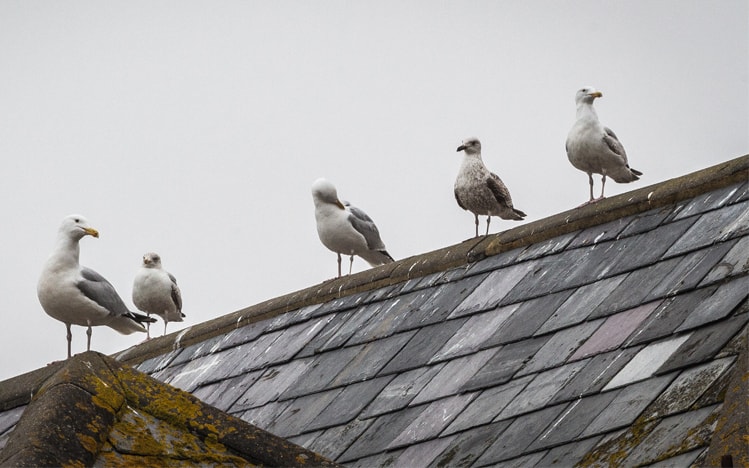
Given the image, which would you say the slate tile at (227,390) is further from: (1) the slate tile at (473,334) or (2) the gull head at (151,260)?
(2) the gull head at (151,260)

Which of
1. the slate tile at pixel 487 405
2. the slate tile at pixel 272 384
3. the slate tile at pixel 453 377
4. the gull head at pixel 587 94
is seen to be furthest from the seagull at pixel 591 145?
the slate tile at pixel 487 405

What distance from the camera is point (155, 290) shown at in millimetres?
16906

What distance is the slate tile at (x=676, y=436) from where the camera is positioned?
A: 5.30 meters

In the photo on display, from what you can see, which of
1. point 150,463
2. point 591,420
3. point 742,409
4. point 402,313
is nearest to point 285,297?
point 402,313

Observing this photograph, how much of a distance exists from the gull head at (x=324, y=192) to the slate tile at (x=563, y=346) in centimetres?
764

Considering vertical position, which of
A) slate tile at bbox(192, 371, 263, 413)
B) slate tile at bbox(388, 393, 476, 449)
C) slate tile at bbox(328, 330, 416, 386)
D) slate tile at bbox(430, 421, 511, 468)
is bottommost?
slate tile at bbox(430, 421, 511, 468)

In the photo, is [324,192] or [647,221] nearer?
[647,221]

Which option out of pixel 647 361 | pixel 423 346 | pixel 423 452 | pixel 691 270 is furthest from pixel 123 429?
pixel 423 346

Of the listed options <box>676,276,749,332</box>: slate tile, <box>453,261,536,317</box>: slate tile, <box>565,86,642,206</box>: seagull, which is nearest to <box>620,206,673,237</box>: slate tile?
<box>453,261,536,317</box>: slate tile

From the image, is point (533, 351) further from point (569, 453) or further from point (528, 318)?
point (569, 453)

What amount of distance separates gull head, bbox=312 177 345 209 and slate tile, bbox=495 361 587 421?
26.5ft

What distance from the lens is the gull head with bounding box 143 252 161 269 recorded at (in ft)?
55.7

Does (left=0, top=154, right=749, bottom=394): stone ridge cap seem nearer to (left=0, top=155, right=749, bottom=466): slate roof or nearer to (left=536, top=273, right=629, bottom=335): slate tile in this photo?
(left=0, top=155, right=749, bottom=466): slate roof

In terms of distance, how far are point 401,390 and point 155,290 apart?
379 inches
